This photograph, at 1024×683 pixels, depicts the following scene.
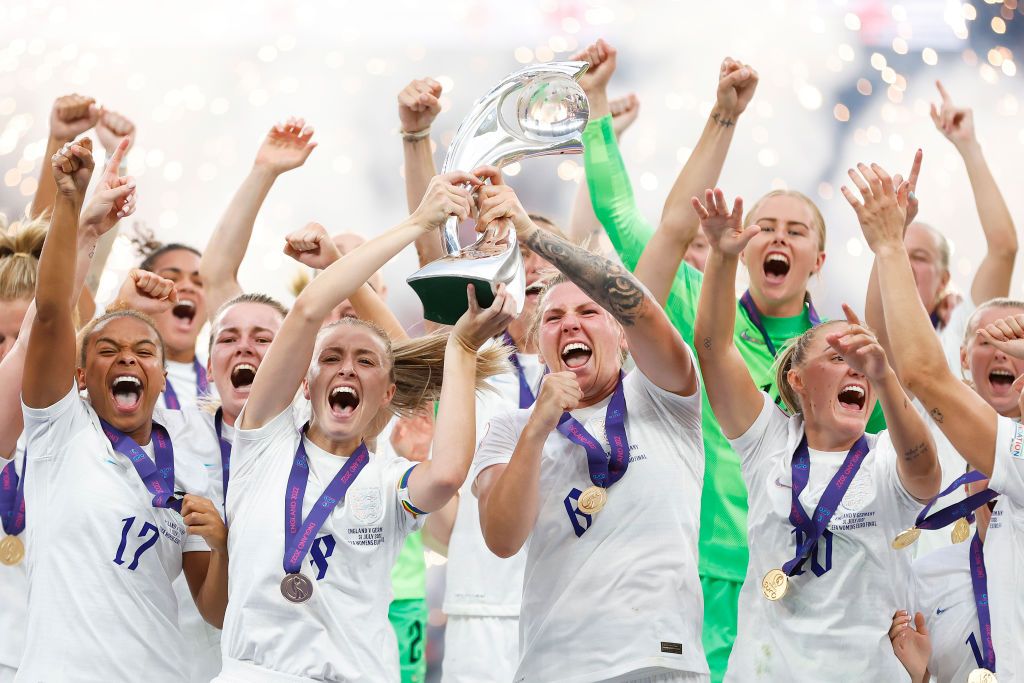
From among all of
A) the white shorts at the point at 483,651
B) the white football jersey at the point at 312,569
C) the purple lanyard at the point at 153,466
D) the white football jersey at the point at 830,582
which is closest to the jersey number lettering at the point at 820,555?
the white football jersey at the point at 830,582

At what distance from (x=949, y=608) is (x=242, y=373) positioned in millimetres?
2270

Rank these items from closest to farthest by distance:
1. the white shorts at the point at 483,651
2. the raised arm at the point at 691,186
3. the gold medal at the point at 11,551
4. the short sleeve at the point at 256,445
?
1. the short sleeve at the point at 256,445
2. the gold medal at the point at 11,551
3. the raised arm at the point at 691,186
4. the white shorts at the point at 483,651

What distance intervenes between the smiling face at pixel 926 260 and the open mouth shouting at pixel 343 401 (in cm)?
243

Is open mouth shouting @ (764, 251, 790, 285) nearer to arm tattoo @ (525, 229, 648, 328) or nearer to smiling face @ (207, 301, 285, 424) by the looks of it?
arm tattoo @ (525, 229, 648, 328)

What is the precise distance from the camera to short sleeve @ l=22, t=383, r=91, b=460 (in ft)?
11.6

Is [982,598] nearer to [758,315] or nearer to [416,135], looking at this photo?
[758,315]

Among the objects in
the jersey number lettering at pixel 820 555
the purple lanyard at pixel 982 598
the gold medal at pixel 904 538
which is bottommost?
the purple lanyard at pixel 982 598

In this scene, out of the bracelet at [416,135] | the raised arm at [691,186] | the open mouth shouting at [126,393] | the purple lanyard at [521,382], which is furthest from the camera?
the purple lanyard at [521,382]

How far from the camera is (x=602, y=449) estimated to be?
3.38 m

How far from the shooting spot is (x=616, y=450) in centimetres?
338

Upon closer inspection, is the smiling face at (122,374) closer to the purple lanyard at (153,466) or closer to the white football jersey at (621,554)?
the purple lanyard at (153,466)

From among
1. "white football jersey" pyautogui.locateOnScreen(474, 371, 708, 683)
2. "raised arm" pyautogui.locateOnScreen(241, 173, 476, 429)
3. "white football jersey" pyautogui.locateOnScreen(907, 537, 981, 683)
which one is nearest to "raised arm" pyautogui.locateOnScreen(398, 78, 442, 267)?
"raised arm" pyautogui.locateOnScreen(241, 173, 476, 429)

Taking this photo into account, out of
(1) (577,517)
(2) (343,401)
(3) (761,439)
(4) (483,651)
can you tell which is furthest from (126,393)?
(3) (761,439)

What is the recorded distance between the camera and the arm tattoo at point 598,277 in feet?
11.0
